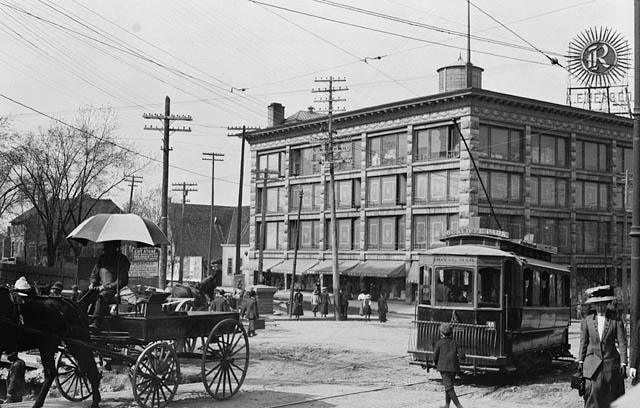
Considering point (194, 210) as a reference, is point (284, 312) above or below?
below

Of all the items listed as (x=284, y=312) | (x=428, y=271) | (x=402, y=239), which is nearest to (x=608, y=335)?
(x=428, y=271)

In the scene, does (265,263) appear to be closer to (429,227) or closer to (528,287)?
(429,227)

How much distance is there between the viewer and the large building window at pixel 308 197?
192ft

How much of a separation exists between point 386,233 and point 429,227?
13.2ft

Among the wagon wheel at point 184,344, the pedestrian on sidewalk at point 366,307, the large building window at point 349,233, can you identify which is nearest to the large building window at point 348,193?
the large building window at point 349,233

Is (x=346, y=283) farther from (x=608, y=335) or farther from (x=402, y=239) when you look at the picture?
(x=608, y=335)

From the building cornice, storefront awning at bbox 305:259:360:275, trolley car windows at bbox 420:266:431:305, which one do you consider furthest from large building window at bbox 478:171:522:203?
trolley car windows at bbox 420:266:431:305

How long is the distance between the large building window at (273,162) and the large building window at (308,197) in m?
1.85

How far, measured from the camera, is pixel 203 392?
1377 centimetres

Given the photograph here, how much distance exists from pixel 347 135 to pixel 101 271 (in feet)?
148

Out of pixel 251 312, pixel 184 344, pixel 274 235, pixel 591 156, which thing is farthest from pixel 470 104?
pixel 184 344

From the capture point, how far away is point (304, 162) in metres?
60.3

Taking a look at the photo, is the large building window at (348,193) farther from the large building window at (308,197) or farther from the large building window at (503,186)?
the large building window at (503,186)

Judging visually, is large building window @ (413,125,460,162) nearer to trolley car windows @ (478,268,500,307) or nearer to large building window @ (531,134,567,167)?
large building window @ (531,134,567,167)
